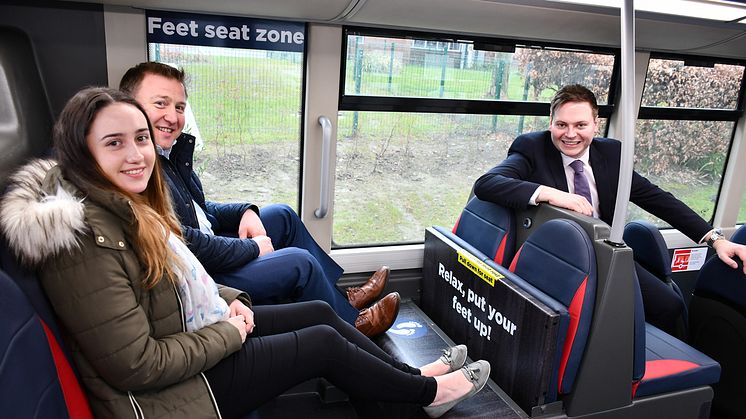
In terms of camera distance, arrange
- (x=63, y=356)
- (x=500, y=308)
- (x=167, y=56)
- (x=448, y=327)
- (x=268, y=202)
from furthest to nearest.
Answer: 1. (x=268, y=202)
2. (x=448, y=327)
3. (x=167, y=56)
4. (x=500, y=308)
5. (x=63, y=356)

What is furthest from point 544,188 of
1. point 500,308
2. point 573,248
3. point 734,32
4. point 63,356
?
point 63,356

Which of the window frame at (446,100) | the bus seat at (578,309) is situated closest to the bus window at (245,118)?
the window frame at (446,100)

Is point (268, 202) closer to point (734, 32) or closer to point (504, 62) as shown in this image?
point (504, 62)

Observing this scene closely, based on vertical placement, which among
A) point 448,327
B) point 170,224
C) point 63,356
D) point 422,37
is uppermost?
point 422,37

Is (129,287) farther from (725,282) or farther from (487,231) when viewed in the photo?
(725,282)

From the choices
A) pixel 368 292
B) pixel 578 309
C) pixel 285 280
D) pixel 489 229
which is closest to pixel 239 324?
pixel 285 280

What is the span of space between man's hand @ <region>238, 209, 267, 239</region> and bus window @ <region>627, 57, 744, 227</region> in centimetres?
285

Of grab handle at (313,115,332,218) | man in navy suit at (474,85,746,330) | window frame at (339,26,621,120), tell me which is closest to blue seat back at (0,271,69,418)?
grab handle at (313,115,332,218)

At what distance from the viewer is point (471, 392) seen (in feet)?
7.58

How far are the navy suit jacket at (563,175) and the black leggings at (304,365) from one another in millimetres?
1046

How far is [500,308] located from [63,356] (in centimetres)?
178

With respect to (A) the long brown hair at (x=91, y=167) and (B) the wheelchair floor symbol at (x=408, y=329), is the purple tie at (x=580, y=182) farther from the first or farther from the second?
(A) the long brown hair at (x=91, y=167)

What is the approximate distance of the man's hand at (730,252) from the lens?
2.75 metres

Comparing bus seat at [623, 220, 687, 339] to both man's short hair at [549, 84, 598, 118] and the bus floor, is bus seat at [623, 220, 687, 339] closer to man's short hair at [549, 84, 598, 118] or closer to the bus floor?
man's short hair at [549, 84, 598, 118]
